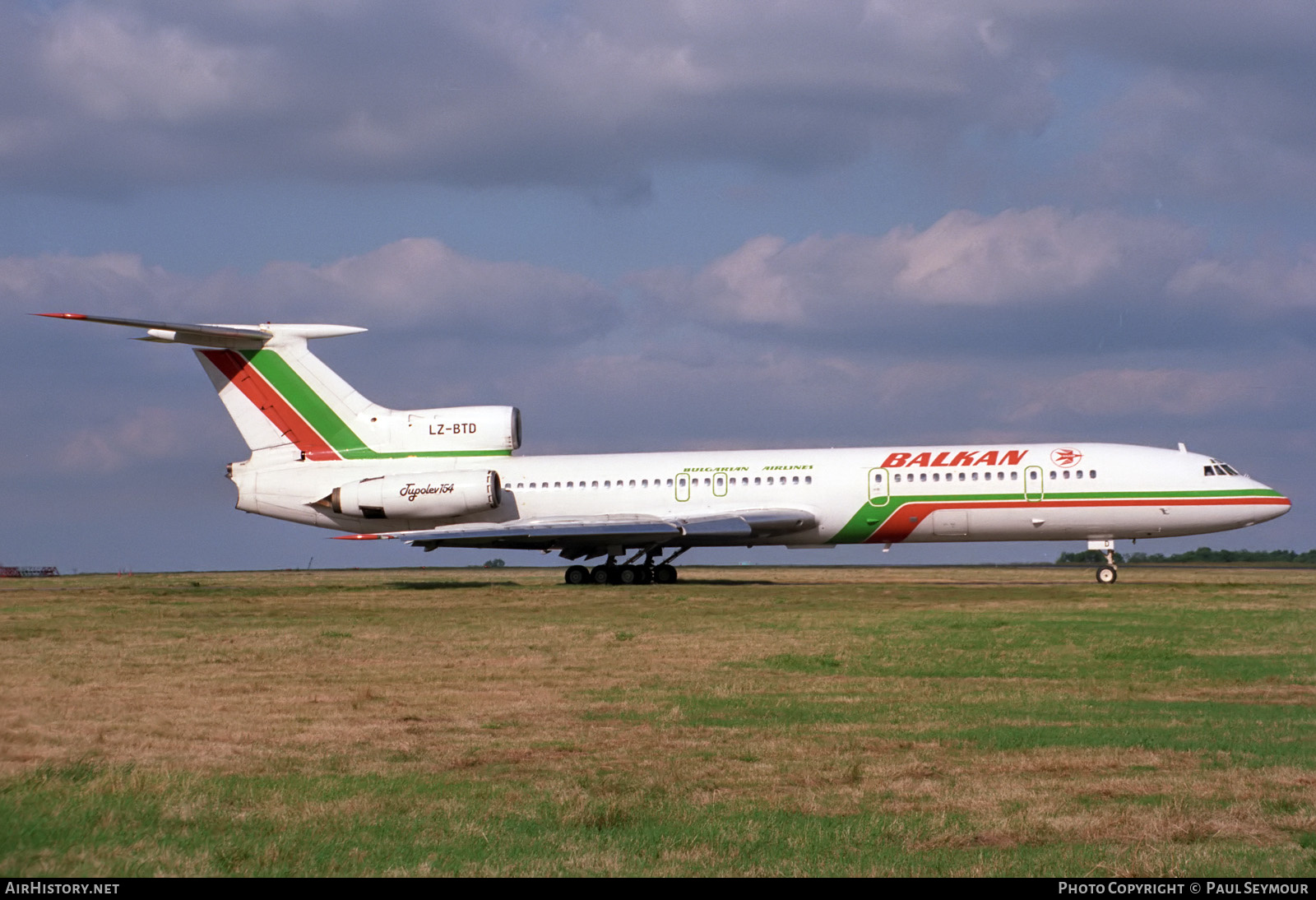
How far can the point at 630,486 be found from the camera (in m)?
40.3

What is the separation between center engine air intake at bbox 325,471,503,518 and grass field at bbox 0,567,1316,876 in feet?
47.5

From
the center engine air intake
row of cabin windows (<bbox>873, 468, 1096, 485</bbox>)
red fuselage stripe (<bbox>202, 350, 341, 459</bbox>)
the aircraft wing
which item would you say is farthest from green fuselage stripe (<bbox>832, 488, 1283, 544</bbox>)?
red fuselage stripe (<bbox>202, 350, 341, 459</bbox>)

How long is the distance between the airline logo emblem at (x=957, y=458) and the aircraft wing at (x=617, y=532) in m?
3.01

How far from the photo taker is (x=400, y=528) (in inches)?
1624

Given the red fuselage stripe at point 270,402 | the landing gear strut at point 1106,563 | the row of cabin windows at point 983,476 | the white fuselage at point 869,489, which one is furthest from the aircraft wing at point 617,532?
the landing gear strut at point 1106,563

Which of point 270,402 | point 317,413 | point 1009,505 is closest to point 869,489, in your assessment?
point 1009,505

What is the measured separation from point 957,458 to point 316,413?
19808mm

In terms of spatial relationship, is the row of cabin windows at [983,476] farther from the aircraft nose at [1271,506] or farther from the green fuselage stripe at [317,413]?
the green fuselage stripe at [317,413]

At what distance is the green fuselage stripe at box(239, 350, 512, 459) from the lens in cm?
4091

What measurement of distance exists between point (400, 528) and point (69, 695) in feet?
86.8

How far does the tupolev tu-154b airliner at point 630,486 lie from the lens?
36938mm

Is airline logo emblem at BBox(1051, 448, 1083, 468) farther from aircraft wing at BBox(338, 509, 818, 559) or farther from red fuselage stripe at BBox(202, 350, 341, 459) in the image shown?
red fuselage stripe at BBox(202, 350, 341, 459)

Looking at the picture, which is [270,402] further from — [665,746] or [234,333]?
[665,746]

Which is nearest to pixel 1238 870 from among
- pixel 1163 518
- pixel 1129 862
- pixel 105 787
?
pixel 1129 862
